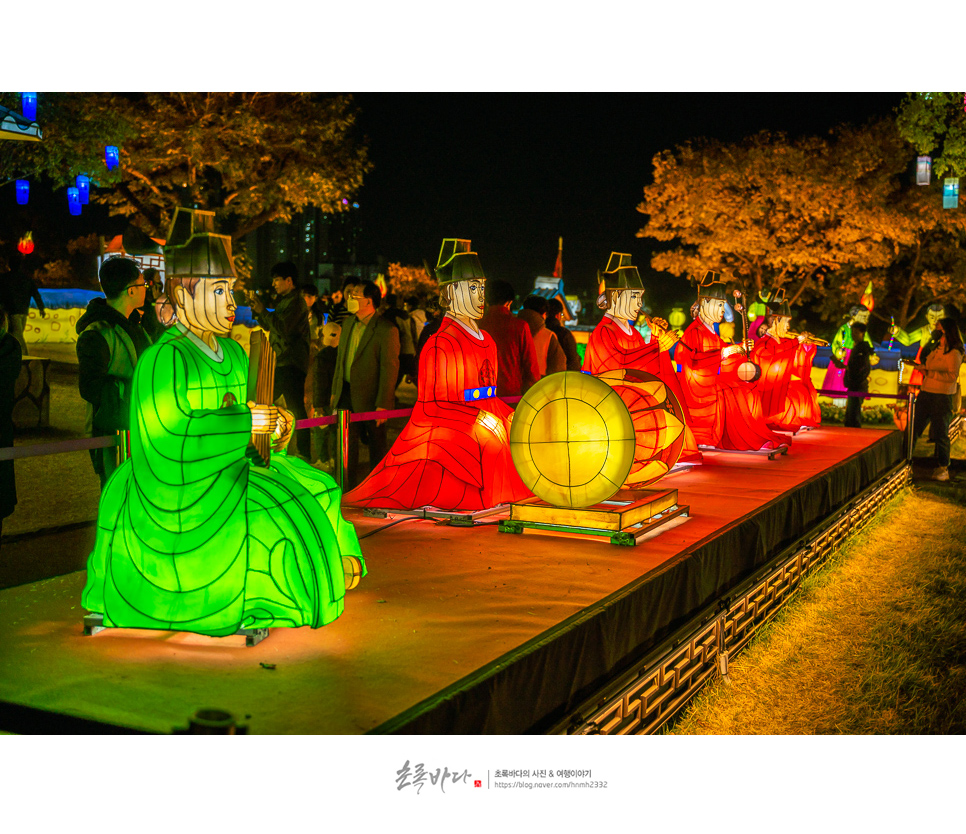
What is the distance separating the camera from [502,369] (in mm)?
7062

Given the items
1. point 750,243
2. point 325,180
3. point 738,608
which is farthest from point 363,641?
point 750,243

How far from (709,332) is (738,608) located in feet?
11.5

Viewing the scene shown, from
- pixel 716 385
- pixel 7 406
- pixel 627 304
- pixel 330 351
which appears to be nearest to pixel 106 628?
pixel 7 406

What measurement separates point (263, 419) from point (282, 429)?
0.18 m

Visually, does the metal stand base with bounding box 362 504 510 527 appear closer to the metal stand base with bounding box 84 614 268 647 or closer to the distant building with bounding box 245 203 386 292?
the metal stand base with bounding box 84 614 268 647

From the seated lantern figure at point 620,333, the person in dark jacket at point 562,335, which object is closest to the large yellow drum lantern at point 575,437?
the seated lantern figure at point 620,333

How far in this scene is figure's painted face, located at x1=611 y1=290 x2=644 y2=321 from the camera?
6586 millimetres

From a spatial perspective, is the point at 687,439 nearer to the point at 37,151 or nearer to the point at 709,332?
the point at 709,332

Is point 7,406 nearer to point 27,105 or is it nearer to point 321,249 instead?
point 27,105

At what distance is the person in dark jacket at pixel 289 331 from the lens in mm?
7074

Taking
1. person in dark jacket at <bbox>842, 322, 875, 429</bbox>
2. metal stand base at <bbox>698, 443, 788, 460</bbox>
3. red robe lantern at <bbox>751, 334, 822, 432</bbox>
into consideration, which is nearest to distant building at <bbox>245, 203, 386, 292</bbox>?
person in dark jacket at <bbox>842, 322, 875, 429</bbox>

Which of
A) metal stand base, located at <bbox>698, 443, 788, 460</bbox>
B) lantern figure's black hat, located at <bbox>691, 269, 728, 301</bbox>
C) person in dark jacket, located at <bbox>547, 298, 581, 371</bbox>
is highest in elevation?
lantern figure's black hat, located at <bbox>691, 269, 728, 301</bbox>

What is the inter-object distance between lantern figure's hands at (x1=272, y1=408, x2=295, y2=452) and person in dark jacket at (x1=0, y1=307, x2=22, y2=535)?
2.03 m

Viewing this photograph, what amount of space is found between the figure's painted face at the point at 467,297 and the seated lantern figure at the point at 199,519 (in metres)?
2.29
